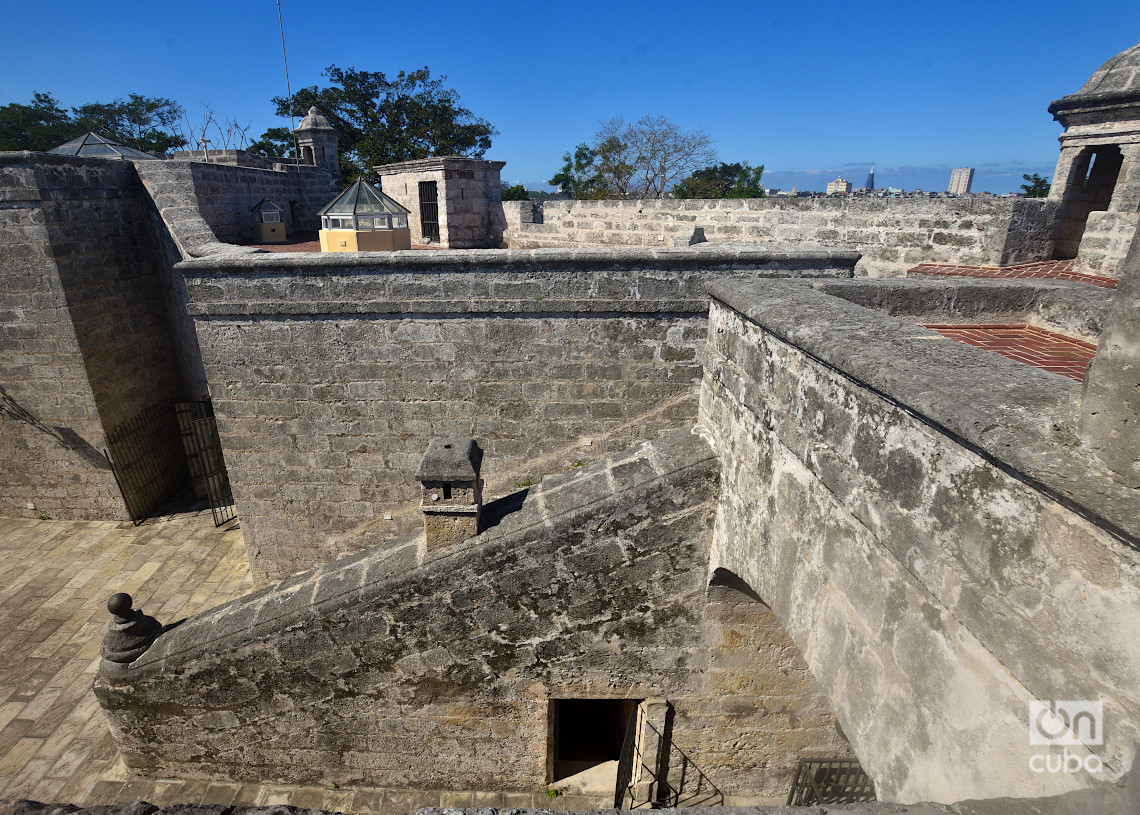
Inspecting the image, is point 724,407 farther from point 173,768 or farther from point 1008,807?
point 173,768

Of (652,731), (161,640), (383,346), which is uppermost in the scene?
(383,346)

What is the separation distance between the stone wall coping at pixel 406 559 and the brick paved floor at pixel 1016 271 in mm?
5075

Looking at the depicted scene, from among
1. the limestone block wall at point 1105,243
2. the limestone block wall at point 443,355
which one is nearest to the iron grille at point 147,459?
the limestone block wall at point 443,355

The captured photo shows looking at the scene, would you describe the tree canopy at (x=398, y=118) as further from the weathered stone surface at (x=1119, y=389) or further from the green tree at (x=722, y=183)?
the weathered stone surface at (x=1119, y=389)

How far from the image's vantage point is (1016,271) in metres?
7.14

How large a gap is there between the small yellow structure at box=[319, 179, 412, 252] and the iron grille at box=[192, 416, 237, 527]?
3.62m

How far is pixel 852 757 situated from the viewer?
5.02 m

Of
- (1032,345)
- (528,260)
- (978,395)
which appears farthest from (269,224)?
(978,395)

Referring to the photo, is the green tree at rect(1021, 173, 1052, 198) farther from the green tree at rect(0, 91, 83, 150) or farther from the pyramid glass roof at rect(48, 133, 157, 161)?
the green tree at rect(0, 91, 83, 150)

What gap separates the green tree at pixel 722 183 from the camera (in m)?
30.2

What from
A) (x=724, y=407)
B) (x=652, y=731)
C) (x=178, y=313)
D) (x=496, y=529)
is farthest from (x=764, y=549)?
(x=178, y=313)

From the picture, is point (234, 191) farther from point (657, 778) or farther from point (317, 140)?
point (657, 778)

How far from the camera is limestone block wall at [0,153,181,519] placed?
297 inches

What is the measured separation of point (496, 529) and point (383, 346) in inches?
87.8
